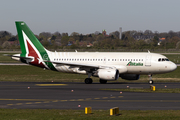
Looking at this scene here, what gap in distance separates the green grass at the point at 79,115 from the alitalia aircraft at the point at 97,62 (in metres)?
21.5

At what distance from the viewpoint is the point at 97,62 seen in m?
45.6

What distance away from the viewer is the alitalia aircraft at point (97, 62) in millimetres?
43984

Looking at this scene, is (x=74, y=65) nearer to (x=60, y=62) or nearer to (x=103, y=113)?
(x=60, y=62)

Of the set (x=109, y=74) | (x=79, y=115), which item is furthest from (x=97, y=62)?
(x=79, y=115)

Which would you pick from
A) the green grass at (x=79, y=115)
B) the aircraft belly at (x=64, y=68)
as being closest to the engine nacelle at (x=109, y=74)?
the aircraft belly at (x=64, y=68)

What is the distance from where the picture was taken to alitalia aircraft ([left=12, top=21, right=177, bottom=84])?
44.0 m

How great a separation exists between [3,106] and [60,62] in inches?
830

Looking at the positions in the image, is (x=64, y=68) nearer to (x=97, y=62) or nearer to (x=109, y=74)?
(x=97, y=62)

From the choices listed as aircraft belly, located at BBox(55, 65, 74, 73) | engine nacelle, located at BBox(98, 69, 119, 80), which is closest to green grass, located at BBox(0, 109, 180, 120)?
engine nacelle, located at BBox(98, 69, 119, 80)

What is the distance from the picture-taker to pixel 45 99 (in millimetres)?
27594

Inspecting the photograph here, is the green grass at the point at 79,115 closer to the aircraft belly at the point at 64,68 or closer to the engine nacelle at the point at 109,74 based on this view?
the engine nacelle at the point at 109,74

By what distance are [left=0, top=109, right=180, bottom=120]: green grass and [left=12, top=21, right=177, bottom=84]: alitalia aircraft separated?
70.4 feet

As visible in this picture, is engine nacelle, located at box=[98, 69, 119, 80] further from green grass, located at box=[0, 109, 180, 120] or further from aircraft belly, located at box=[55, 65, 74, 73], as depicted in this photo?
green grass, located at box=[0, 109, 180, 120]

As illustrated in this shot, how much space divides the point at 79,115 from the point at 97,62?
26437mm
